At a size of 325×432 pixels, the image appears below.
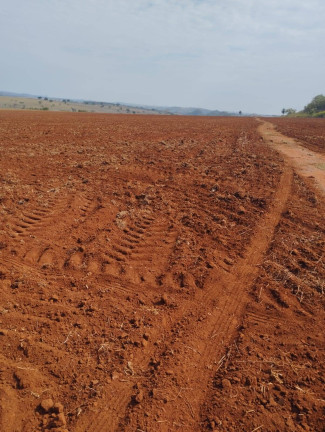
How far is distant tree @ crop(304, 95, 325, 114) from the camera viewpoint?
74000 mm

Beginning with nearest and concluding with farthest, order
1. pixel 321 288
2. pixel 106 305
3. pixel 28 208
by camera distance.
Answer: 1. pixel 106 305
2. pixel 321 288
3. pixel 28 208

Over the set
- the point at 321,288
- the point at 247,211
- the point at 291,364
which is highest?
the point at 247,211

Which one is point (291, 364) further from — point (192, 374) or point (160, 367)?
point (160, 367)

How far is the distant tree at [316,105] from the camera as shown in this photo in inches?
2913

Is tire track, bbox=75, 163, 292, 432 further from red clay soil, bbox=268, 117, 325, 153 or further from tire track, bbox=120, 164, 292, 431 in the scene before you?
red clay soil, bbox=268, 117, 325, 153

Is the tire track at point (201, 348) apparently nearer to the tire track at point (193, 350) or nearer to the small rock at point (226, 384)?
the tire track at point (193, 350)

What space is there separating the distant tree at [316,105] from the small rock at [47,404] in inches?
3380

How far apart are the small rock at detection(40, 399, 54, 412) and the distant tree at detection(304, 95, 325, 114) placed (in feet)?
282

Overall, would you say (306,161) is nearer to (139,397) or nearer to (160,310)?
(160,310)

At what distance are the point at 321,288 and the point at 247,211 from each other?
2.67m

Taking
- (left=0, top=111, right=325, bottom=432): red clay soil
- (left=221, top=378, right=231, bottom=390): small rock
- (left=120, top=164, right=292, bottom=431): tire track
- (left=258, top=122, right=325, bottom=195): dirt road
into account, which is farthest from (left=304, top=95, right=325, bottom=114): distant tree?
(left=221, top=378, right=231, bottom=390): small rock

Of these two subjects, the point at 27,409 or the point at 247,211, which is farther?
the point at 247,211

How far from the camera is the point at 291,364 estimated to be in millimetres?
2852

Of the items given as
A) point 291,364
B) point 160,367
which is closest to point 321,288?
point 291,364
